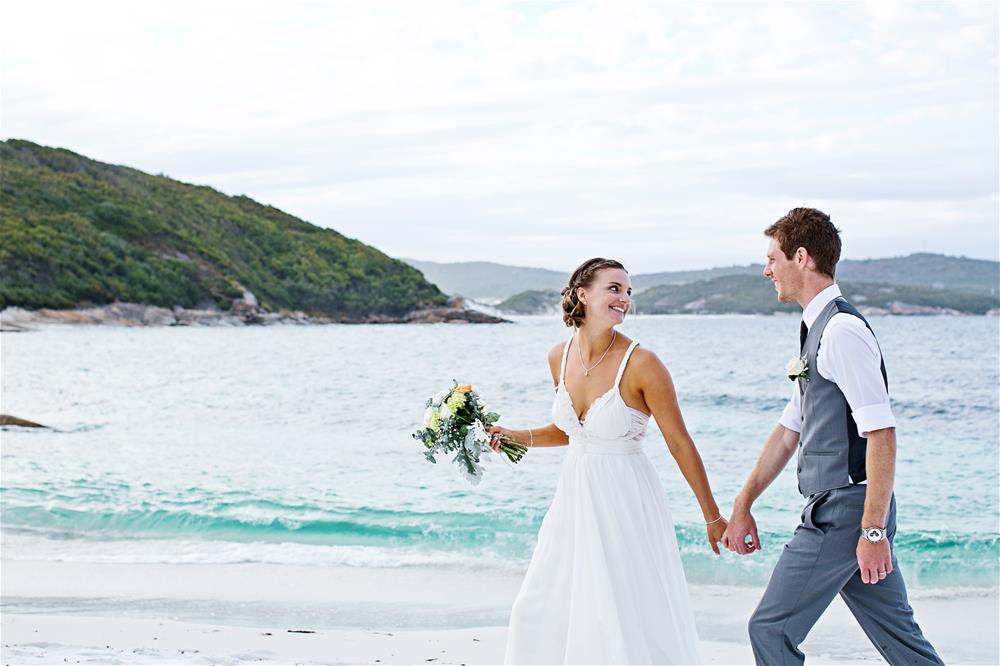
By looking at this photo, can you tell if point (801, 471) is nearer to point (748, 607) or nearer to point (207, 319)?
point (748, 607)

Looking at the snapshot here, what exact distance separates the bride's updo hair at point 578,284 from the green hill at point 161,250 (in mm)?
56135

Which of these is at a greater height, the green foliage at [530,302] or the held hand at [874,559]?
the green foliage at [530,302]

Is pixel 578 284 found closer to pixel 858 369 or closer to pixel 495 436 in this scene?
pixel 495 436

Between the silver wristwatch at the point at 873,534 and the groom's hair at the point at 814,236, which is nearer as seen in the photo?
the silver wristwatch at the point at 873,534

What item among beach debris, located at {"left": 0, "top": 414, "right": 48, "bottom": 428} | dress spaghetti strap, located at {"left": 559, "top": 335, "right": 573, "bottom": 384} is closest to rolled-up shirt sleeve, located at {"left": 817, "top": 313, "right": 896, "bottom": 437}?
dress spaghetti strap, located at {"left": 559, "top": 335, "right": 573, "bottom": 384}

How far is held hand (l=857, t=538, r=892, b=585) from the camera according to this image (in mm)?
3170

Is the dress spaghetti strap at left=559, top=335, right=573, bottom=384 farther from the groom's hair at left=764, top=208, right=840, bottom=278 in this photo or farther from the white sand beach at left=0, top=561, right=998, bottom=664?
the white sand beach at left=0, top=561, right=998, bottom=664

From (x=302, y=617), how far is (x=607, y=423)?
4.02 metres

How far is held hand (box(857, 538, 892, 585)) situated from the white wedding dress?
73 centimetres

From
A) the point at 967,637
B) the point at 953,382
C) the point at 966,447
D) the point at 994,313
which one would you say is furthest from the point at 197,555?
the point at 994,313

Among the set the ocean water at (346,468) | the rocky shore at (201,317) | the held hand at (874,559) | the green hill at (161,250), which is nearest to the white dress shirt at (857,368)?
the held hand at (874,559)

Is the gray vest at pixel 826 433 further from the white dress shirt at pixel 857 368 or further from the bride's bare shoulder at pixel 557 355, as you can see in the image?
the bride's bare shoulder at pixel 557 355

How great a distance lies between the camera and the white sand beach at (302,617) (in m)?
5.74

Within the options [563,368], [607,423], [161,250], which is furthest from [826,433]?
[161,250]
